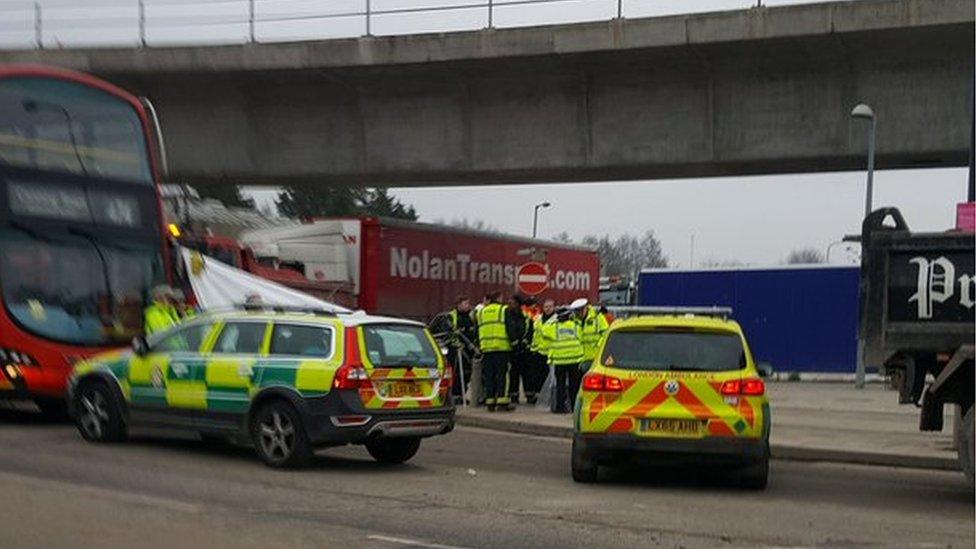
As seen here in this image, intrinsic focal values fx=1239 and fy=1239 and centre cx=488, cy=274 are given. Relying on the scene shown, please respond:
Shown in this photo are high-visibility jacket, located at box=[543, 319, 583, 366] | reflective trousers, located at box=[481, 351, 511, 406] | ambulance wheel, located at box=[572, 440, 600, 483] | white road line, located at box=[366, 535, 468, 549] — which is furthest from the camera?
reflective trousers, located at box=[481, 351, 511, 406]

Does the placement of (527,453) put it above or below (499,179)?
below

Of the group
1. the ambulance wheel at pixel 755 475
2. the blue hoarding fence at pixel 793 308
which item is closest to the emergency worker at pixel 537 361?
the ambulance wheel at pixel 755 475

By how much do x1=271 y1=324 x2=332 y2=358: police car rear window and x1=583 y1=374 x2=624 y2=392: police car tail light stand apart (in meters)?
2.47

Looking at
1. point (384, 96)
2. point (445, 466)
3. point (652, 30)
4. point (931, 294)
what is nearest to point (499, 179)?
point (384, 96)

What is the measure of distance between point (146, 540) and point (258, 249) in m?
13.6

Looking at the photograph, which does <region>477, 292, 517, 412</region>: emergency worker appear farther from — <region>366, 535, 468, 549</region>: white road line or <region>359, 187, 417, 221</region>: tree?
<region>359, 187, 417, 221</region>: tree

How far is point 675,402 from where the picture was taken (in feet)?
36.1

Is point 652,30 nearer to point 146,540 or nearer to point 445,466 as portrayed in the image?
point 445,466

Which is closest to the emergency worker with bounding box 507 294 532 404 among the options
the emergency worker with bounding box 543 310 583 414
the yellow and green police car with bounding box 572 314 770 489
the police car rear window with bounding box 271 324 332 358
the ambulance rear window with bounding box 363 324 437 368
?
the emergency worker with bounding box 543 310 583 414

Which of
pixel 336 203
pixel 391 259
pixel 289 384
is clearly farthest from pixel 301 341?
pixel 336 203

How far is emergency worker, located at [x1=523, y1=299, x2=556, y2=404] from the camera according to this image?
60.8 feet

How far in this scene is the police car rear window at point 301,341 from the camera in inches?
466

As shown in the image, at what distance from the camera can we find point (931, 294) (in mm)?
10719

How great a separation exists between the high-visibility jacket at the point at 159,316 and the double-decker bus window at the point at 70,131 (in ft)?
5.53
